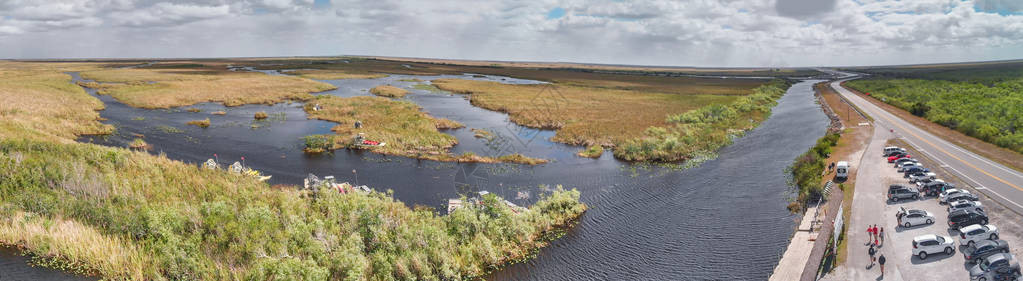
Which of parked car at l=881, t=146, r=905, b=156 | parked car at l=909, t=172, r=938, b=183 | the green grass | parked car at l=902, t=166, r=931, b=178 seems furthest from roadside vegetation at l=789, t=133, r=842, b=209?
the green grass

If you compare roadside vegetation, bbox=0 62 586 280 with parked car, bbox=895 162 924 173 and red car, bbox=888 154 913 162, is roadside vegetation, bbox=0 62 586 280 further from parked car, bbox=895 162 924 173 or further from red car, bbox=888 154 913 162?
red car, bbox=888 154 913 162

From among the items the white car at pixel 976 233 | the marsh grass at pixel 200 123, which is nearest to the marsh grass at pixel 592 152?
the white car at pixel 976 233

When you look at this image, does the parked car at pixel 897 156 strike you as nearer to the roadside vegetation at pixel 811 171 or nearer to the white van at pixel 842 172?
the roadside vegetation at pixel 811 171

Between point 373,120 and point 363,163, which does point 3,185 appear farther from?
point 373,120

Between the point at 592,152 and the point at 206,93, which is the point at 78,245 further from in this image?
the point at 206,93

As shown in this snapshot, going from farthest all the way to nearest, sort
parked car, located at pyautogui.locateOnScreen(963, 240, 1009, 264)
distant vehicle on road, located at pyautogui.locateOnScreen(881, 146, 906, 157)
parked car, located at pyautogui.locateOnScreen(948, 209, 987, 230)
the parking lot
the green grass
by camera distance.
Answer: the green grass, distant vehicle on road, located at pyautogui.locateOnScreen(881, 146, 906, 157), parked car, located at pyautogui.locateOnScreen(948, 209, 987, 230), parked car, located at pyautogui.locateOnScreen(963, 240, 1009, 264), the parking lot

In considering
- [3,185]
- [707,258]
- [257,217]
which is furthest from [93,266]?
[707,258]
